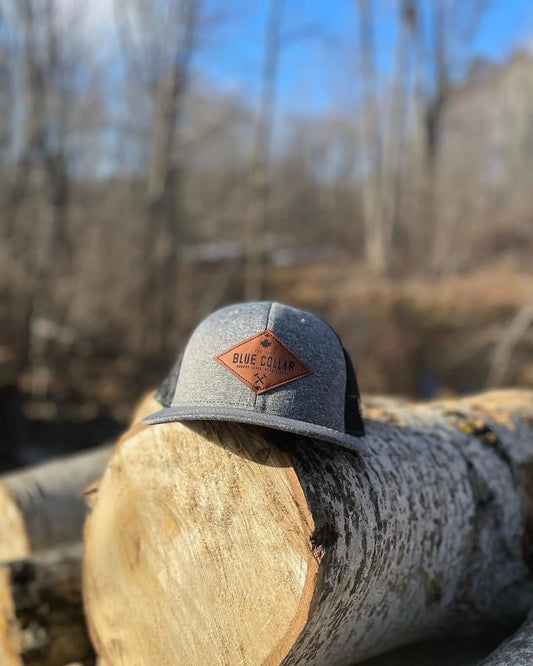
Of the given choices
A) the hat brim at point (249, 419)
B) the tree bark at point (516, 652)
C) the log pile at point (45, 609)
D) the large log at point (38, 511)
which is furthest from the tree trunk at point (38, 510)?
the tree bark at point (516, 652)

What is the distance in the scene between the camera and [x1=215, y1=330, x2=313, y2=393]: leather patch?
61.2 inches

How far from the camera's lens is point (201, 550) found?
162 cm

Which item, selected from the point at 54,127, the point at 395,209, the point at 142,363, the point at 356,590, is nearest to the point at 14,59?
the point at 54,127

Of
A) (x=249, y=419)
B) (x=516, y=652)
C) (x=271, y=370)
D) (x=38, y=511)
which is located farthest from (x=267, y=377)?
(x=38, y=511)

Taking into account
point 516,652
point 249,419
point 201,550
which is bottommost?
point 516,652

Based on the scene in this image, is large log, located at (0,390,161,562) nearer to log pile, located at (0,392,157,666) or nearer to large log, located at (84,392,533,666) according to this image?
log pile, located at (0,392,157,666)

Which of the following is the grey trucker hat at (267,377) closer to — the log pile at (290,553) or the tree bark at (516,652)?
the log pile at (290,553)

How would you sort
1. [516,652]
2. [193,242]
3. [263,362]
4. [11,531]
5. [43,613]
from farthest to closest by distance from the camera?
1. [193,242]
2. [11,531]
3. [43,613]
4. [516,652]
5. [263,362]

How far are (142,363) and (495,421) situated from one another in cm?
750

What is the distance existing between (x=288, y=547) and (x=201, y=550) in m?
0.25

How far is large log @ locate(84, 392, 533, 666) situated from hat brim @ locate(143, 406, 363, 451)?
0.30 feet

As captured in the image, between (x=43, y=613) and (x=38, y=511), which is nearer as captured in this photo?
(x=43, y=613)

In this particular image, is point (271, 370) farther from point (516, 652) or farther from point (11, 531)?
point (11, 531)

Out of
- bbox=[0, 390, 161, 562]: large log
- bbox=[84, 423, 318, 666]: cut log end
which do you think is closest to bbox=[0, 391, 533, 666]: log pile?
bbox=[84, 423, 318, 666]: cut log end
